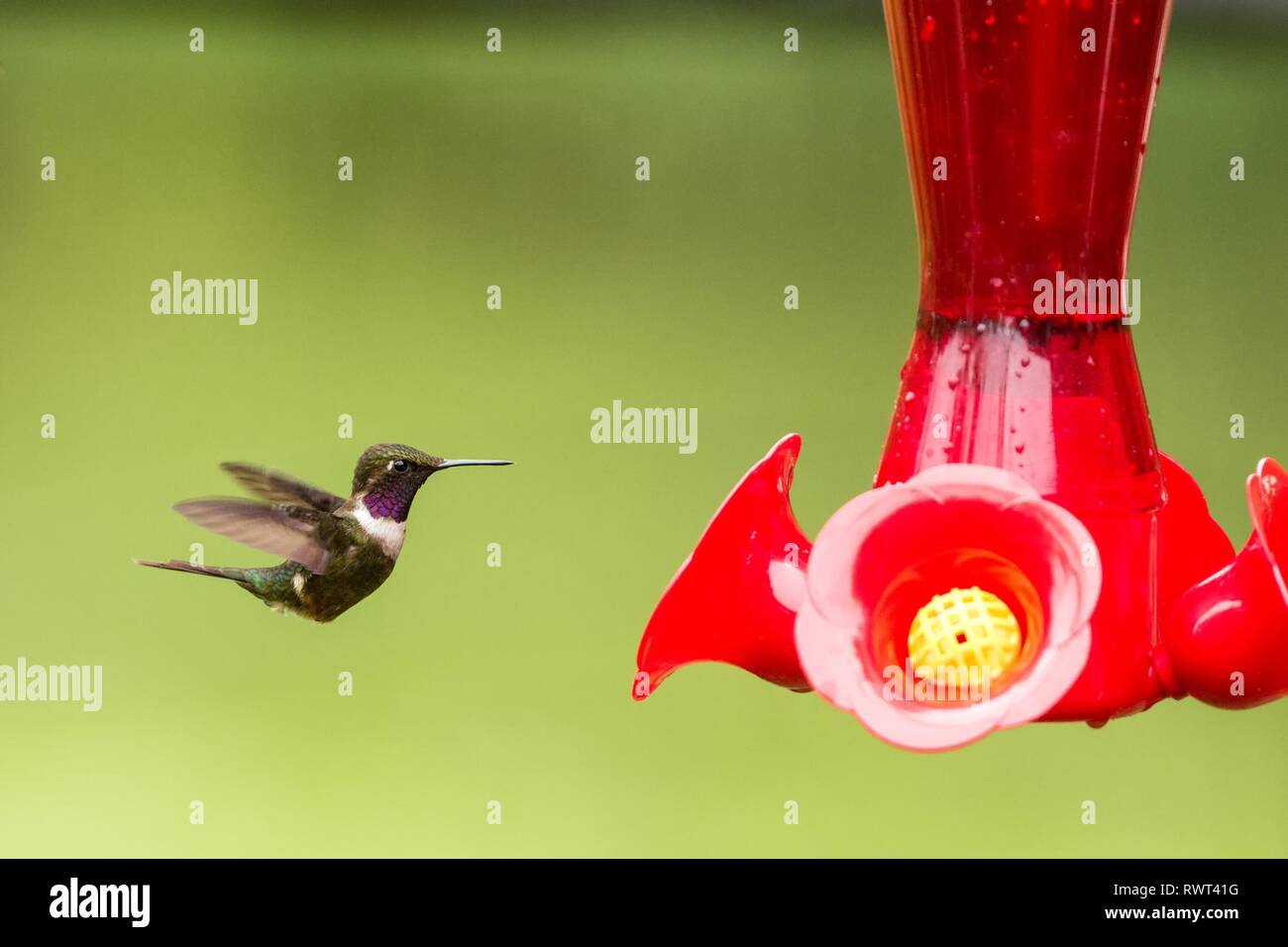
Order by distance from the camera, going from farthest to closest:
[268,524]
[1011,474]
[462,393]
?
1. [462,393]
2. [268,524]
3. [1011,474]

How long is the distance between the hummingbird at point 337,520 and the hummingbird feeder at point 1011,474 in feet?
0.98

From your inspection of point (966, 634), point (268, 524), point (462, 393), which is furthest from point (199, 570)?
point (462, 393)

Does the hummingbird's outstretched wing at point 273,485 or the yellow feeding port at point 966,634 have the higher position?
the hummingbird's outstretched wing at point 273,485

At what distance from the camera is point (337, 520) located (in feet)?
4.05

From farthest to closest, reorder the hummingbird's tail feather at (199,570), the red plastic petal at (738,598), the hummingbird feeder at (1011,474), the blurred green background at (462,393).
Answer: the blurred green background at (462,393) → the hummingbird's tail feather at (199,570) → the red plastic petal at (738,598) → the hummingbird feeder at (1011,474)

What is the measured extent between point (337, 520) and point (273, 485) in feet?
0.21

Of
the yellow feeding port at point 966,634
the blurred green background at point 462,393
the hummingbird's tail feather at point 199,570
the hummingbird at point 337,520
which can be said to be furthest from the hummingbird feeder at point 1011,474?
the blurred green background at point 462,393

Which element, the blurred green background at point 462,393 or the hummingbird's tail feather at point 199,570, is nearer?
the hummingbird's tail feather at point 199,570

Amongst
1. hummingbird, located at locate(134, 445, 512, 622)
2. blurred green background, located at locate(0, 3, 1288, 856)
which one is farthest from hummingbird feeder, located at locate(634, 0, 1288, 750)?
blurred green background, located at locate(0, 3, 1288, 856)

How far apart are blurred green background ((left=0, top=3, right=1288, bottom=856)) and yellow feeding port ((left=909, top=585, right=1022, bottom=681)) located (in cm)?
209

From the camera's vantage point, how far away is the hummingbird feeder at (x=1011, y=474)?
2.93 ft

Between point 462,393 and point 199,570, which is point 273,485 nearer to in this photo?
point 199,570

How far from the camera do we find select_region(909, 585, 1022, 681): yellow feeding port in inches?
35.7

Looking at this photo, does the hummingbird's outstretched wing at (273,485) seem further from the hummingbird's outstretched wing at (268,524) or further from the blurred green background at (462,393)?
the blurred green background at (462,393)
